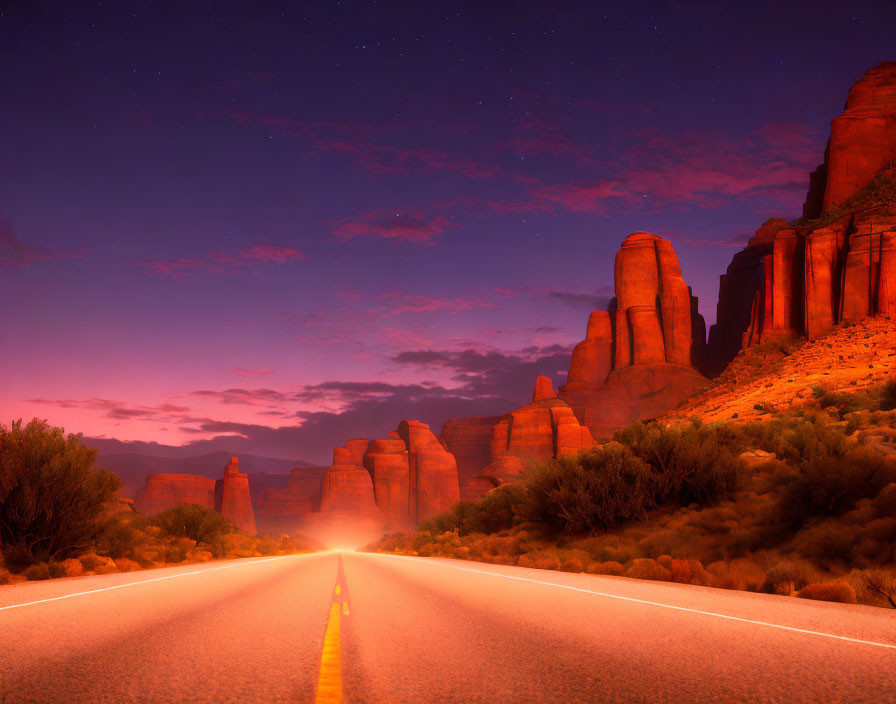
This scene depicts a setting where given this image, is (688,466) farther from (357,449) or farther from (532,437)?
(357,449)

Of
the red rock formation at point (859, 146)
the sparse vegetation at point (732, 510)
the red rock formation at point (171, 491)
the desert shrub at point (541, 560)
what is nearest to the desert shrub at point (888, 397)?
the sparse vegetation at point (732, 510)

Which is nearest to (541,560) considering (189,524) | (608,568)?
(608,568)

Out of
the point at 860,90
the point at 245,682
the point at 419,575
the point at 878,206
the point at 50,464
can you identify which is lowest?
the point at 419,575

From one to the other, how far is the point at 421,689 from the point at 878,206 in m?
66.2

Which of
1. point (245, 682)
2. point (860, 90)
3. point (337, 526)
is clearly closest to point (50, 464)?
point (245, 682)

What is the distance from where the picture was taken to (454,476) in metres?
137

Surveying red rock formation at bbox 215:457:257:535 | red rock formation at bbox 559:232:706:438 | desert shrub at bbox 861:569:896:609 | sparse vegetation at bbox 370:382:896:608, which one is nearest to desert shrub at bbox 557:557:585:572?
sparse vegetation at bbox 370:382:896:608

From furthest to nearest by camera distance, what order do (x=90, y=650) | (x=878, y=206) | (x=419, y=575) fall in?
(x=878, y=206), (x=419, y=575), (x=90, y=650)

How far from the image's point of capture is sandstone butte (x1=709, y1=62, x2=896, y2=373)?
175 feet

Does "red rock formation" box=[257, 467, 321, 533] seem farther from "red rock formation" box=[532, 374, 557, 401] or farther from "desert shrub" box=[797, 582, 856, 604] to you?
"desert shrub" box=[797, 582, 856, 604]

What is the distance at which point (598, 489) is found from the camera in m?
22.4

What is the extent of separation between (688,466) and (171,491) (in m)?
146

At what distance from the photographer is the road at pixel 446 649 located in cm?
420

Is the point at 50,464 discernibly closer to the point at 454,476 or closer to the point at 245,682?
the point at 245,682
